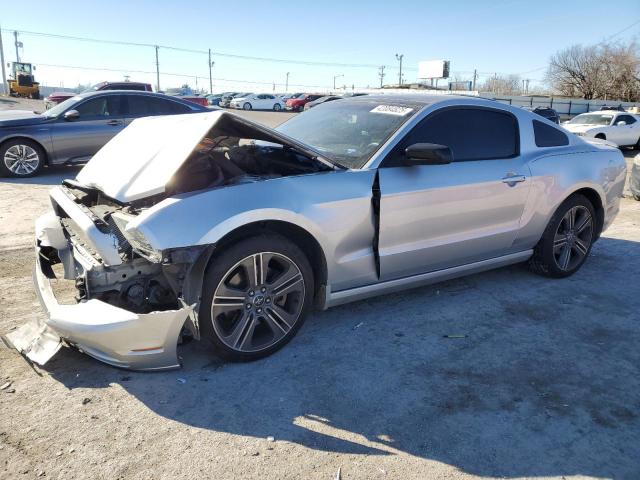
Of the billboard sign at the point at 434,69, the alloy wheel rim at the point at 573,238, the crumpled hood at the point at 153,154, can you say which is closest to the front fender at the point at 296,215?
the crumpled hood at the point at 153,154

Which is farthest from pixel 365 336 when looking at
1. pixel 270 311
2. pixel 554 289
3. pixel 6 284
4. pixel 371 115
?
pixel 6 284

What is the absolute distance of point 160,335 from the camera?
290cm

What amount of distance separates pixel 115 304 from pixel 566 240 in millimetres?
4089

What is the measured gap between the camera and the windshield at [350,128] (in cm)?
390

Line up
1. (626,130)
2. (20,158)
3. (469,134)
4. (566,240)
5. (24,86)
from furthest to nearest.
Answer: (24,86) < (626,130) < (20,158) < (566,240) < (469,134)

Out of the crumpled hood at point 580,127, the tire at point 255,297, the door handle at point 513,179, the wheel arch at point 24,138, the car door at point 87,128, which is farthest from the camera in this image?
the crumpled hood at point 580,127

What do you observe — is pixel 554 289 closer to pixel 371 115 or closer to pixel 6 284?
pixel 371 115

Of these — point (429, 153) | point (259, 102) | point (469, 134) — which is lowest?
point (429, 153)

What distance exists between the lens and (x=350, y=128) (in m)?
4.24

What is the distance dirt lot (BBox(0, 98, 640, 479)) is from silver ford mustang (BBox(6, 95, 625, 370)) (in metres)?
0.23

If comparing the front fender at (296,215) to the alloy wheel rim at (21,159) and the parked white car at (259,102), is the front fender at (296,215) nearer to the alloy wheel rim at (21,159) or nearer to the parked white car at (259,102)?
the alloy wheel rim at (21,159)

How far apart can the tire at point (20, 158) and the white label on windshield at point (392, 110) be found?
24.9 feet

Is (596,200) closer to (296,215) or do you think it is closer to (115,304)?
(296,215)

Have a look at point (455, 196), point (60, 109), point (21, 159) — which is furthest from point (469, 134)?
point (21, 159)
